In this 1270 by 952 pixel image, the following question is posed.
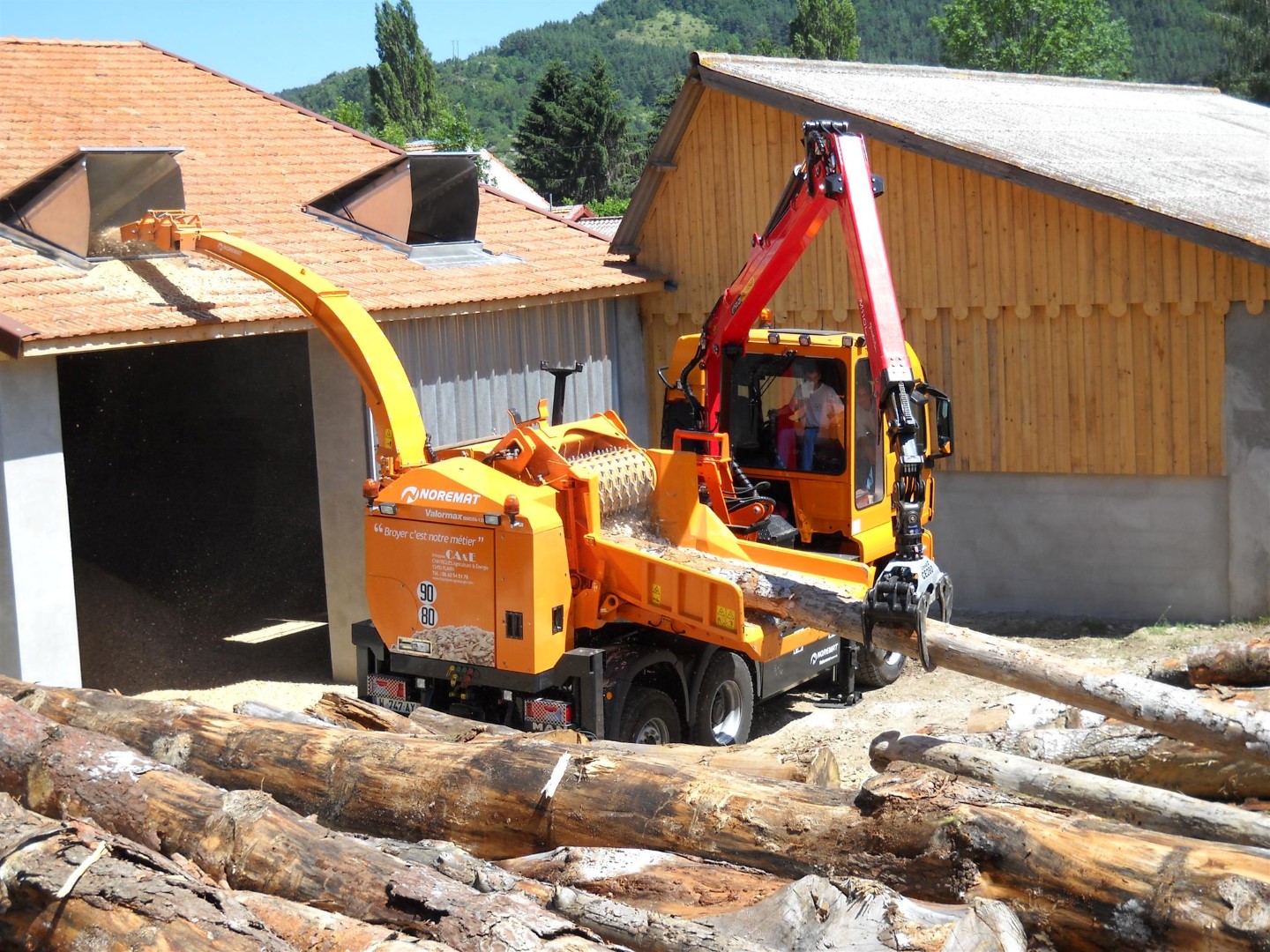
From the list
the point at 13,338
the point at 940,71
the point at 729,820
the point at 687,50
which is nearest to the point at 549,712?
the point at 729,820

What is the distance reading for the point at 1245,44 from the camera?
54.6 metres

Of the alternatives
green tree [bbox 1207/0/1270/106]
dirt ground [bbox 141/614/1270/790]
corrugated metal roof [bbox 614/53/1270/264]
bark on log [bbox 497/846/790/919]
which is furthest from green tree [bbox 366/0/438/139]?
bark on log [bbox 497/846/790/919]

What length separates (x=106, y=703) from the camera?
303 inches

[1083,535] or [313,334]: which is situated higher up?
[313,334]

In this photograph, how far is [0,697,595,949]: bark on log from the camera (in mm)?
4930

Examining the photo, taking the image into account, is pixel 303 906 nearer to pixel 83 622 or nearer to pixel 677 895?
pixel 677 895

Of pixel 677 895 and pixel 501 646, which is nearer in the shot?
pixel 677 895

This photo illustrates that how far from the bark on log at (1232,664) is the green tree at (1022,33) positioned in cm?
6799

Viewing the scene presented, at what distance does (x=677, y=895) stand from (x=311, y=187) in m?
11.3

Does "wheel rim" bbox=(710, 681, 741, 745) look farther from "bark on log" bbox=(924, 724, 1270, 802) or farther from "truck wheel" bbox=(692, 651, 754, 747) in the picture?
"bark on log" bbox=(924, 724, 1270, 802)

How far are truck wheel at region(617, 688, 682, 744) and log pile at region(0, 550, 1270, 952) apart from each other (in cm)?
138

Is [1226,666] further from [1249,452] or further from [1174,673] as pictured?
[1249,452]

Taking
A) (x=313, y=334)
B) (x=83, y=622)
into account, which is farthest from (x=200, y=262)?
(x=83, y=622)

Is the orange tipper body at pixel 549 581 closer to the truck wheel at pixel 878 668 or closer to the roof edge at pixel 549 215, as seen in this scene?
the truck wheel at pixel 878 668
